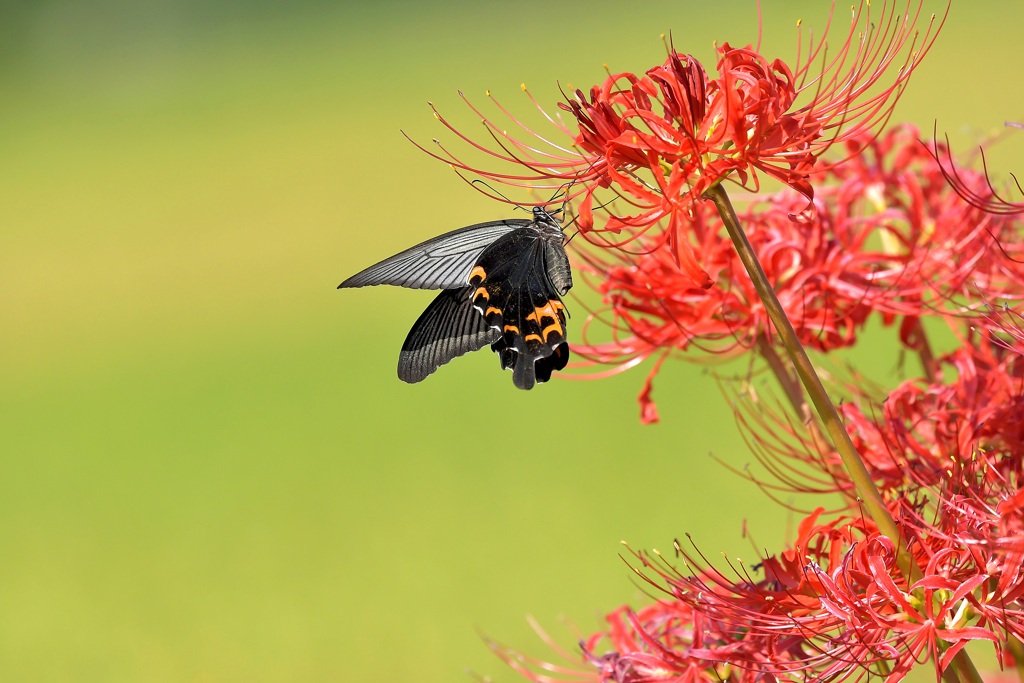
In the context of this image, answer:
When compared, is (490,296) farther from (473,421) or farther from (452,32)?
(452,32)

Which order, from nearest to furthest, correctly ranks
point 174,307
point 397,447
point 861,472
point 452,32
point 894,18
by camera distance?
point 861,472 → point 894,18 → point 397,447 → point 174,307 → point 452,32

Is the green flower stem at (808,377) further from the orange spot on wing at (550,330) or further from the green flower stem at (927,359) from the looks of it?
the green flower stem at (927,359)

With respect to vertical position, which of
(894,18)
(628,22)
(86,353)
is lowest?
(894,18)

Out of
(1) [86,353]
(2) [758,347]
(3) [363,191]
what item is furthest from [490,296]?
(3) [363,191]

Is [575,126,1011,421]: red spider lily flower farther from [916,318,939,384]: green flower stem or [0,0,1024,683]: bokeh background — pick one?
[0,0,1024,683]: bokeh background

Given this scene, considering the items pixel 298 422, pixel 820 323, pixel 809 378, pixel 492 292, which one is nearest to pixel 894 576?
pixel 809 378

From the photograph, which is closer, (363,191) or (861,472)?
(861,472)

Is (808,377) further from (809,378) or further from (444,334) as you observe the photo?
(444,334)

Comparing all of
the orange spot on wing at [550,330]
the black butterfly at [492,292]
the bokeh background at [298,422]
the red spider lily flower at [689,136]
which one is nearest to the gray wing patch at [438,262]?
the black butterfly at [492,292]
